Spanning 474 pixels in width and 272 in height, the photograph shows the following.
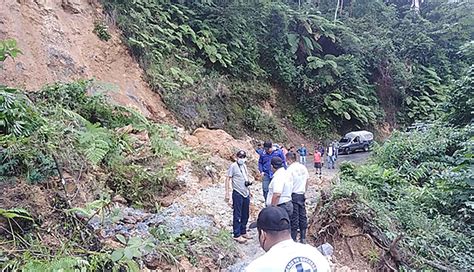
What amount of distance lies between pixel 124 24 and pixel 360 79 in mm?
17140

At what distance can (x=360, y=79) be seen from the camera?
2727 cm

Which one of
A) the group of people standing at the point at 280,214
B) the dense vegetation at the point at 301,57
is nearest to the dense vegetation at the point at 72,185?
the group of people standing at the point at 280,214

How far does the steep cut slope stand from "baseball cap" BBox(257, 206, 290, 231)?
955cm

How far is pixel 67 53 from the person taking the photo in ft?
43.2

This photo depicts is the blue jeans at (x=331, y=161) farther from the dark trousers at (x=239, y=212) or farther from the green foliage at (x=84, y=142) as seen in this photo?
the dark trousers at (x=239, y=212)

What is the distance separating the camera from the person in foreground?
2.40m

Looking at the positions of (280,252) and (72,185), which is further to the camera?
(72,185)

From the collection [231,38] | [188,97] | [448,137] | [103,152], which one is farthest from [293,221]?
[231,38]

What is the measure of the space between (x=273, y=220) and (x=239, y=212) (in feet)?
13.5

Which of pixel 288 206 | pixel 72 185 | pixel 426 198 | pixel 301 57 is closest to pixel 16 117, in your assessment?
pixel 72 185

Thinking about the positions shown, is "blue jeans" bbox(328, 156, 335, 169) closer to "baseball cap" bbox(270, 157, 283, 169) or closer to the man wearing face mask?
the man wearing face mask

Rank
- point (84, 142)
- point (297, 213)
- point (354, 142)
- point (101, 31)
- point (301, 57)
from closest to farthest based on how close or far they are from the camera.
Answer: point (297, 213) → point (84, 142) → point (101, 31) → point (354, 142) → point (301, 57)

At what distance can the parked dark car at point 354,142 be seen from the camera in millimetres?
23031

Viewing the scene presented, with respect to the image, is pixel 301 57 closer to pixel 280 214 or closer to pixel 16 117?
pixel 16 117
